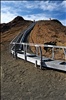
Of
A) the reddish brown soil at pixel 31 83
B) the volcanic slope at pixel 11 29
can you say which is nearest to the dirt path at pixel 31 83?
the reddish brown soil at pixel 31 83

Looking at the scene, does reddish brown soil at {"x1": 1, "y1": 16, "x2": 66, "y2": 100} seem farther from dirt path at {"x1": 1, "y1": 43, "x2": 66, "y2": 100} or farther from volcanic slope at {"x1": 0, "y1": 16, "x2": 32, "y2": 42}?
volcanic slope at {"x1": 0, "y1": 16, "x2": 32, "y2": 42}

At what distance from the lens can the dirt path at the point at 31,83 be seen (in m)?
10.3

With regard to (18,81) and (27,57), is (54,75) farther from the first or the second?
(27,57)

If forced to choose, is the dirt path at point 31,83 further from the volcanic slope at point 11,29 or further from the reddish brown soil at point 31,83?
the volcanic slope at point 11,29

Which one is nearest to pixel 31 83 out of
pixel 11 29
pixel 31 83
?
pixel 31 83

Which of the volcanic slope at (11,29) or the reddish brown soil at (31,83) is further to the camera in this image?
the volcanic slope at (11,29)

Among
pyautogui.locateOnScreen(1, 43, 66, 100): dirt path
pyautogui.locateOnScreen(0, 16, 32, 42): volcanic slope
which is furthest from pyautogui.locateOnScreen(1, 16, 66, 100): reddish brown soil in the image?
pyautogui.locateOnScreen(0, 16, 32, 42): volcanic slope

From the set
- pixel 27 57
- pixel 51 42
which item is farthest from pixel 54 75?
pixel 51 42

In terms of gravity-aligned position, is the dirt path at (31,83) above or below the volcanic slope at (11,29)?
below

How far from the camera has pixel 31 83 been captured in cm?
1184

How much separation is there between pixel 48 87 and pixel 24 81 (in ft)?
5.75

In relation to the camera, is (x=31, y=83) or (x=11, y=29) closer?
(x=31, y=83)

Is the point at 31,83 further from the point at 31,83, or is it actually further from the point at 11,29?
the point at 11,29

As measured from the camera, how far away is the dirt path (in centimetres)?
1028
